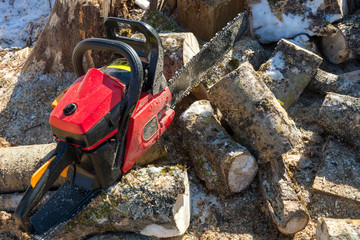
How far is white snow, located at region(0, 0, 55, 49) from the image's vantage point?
4891 mm

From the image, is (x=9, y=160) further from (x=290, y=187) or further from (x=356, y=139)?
(x=356, y=139)

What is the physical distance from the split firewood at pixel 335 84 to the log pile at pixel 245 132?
0.04 ft

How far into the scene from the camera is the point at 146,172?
2.43 meters

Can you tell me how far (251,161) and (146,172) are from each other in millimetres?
831

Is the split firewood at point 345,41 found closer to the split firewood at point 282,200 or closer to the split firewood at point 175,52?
the split firewood at point 175,52

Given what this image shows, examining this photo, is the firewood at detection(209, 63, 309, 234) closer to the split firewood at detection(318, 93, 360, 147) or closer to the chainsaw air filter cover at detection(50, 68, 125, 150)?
the split firewood at detection(318, 93, 360, 147)

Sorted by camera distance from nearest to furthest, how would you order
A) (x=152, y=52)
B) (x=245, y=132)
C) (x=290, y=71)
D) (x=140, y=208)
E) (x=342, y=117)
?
(x=140, y=208)
(x=152, y=52)
(x=245, y=132)
(x=342, y=117)
(x=290, y=71)

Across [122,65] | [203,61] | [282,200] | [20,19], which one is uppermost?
[122,65]

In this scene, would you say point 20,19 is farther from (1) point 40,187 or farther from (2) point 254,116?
(2) point 254,116

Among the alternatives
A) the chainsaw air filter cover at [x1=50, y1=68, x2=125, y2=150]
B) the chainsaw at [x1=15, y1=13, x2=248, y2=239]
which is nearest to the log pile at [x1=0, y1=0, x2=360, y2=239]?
the chainsaw at [x1=15, y1=13, x2=248, y2=239]

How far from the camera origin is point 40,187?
2.05 metres

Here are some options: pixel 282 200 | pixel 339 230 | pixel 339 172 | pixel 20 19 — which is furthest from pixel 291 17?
pixel 20 19

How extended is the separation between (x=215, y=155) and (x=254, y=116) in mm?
439

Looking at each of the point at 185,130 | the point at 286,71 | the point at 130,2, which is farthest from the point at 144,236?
the point at 130,2
